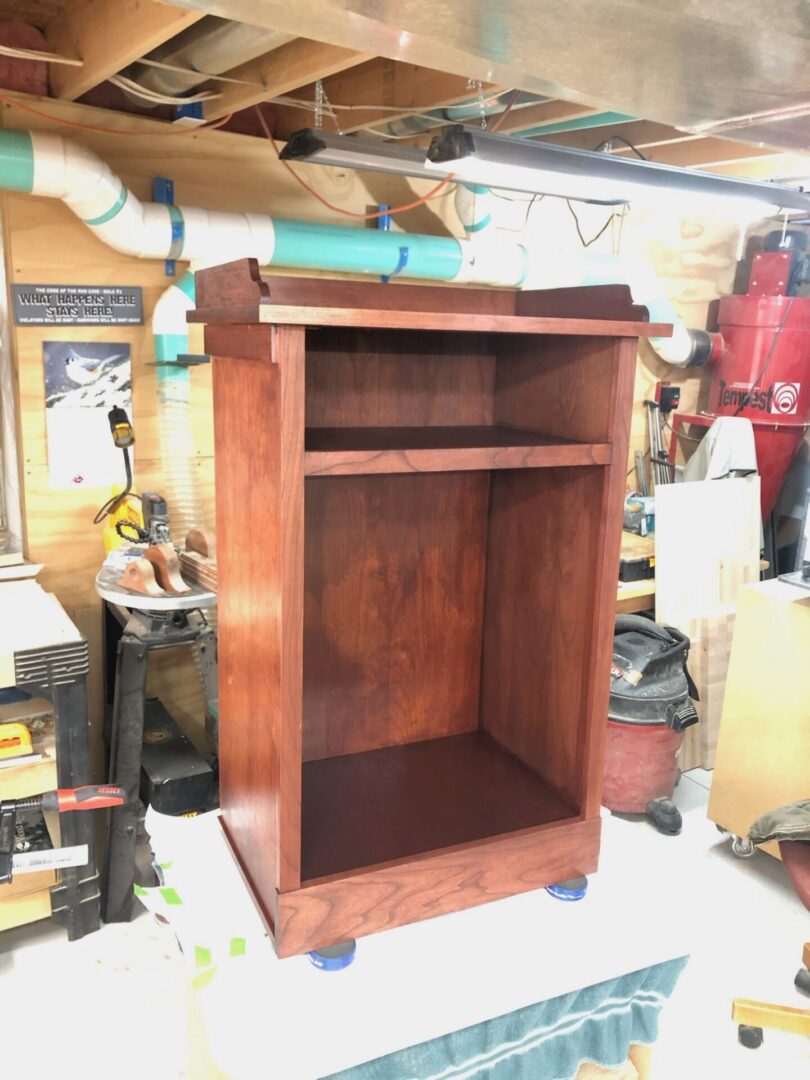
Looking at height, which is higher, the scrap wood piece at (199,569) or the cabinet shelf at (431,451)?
the cabinet shelf at (431,451)

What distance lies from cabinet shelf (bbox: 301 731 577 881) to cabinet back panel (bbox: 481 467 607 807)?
4 centimetres

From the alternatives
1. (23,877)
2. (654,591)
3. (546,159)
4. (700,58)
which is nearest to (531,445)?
(700,58)

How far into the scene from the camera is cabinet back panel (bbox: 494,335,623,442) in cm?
106

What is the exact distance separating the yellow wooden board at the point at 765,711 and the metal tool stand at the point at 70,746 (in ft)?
6.31

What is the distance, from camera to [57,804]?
72.5 inches

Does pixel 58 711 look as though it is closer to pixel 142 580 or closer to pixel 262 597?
pixel 142 580

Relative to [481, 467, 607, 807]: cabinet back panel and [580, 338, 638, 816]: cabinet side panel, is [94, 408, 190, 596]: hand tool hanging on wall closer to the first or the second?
[481, 467, 607, 807]: cabinet back panel

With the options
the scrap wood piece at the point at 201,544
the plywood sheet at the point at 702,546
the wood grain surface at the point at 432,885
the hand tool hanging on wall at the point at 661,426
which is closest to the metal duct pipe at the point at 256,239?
the hand tool hanging on wall at the point at 661,426

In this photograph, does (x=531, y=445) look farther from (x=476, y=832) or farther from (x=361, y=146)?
(x=361, y=146)

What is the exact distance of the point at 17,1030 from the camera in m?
2.00

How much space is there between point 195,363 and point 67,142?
2.13 feet

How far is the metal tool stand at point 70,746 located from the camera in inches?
79.7

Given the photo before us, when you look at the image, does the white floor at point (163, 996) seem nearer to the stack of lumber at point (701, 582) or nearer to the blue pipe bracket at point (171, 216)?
the stack of lumber at point (701, 582)

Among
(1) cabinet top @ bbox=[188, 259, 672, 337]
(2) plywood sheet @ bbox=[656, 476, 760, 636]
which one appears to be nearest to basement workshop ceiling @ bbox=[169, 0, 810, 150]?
(1) cabinet top @ bbox=[188, 259, 672, 337]
